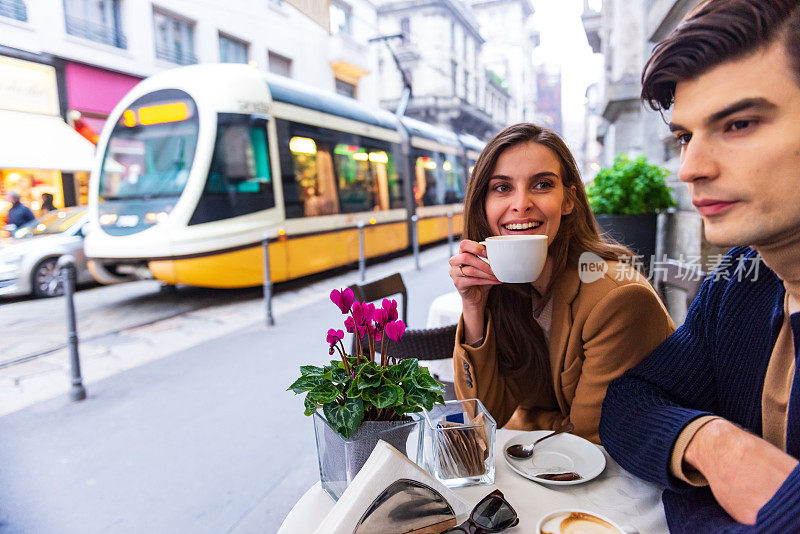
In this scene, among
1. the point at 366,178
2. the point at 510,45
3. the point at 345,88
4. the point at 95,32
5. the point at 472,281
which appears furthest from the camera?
the point at 510,45

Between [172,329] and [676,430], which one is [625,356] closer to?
[676,430]

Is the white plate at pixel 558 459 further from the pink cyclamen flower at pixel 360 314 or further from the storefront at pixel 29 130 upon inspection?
the storefront at pixel 29 130

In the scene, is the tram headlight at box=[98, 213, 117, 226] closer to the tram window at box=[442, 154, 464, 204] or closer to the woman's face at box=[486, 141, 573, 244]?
the woman's face at box=[486, 141, 573, 244]

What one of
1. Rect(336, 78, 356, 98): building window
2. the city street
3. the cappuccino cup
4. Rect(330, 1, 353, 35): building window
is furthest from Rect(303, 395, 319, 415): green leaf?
Rect(336, 78, 356, 98): building window

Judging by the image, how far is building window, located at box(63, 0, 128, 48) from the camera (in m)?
4.99

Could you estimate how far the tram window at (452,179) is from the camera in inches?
515

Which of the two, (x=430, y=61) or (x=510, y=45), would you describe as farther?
(x=510, y=45)

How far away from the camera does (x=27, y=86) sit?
3.73 meters

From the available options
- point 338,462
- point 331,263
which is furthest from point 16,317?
point 338,462

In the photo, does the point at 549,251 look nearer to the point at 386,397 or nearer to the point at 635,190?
the point at 386,397

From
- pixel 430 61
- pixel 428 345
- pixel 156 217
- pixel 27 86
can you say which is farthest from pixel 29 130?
pixel 430 61

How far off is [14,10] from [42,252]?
16.7 feet

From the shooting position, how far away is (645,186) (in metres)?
4.10

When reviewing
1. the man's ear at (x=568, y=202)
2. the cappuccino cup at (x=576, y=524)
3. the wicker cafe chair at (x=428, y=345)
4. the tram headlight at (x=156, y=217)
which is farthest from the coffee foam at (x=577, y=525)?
the tram headlight at (x=156, y=217)
